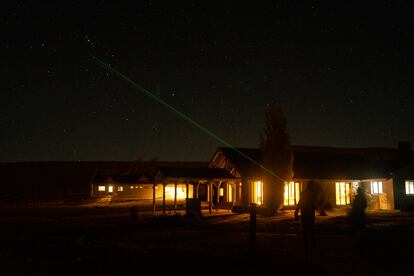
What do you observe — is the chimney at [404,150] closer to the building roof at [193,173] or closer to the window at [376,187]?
the window at [376,187]

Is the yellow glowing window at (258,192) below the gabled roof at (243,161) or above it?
below

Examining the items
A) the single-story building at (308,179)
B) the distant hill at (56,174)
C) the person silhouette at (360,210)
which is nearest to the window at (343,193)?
the single-story building at (308,179)

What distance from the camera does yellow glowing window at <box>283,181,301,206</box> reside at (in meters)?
31.1

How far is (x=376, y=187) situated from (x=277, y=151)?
8.75m

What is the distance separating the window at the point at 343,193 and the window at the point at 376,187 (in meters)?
1.79

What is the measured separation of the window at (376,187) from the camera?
31.4 m

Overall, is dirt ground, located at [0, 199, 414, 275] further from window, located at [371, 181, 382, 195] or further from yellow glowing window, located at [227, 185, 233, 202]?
yellow glowing window, located at [227, 185, 233, 202]

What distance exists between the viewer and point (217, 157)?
117 feet

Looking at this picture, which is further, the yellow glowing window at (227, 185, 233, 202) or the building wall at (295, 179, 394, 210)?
the yellow glowing window at (227, 185, 233, 202)

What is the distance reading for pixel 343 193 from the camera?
3319 cm

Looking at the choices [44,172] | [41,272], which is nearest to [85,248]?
[41,272]

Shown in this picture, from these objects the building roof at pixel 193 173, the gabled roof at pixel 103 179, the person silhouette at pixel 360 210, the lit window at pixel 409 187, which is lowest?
the person silhouette at pixel 360 210

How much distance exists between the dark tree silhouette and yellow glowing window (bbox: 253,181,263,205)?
7.21ft

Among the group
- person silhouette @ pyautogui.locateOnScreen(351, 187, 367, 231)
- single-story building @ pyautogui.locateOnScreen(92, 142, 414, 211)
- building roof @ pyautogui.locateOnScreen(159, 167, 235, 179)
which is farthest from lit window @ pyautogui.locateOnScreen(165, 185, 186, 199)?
person silhouette @ pyautogui.locateOnScreen(351, 187, 367, 231)
